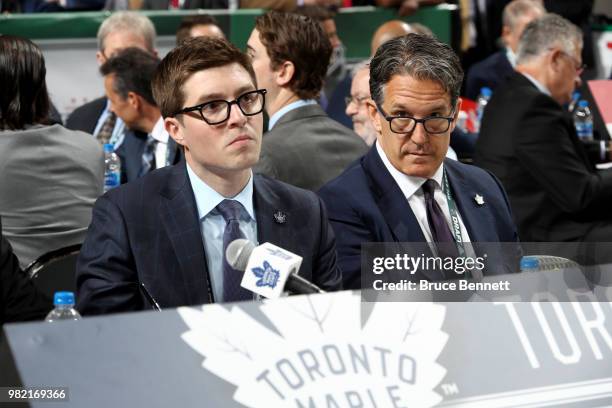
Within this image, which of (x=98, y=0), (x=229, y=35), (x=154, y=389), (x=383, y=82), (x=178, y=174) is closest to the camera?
(x=154, y=389)

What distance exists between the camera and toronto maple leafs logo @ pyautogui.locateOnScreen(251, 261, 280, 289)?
213 centimetres

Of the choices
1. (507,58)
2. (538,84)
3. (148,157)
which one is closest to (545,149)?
(538,84)

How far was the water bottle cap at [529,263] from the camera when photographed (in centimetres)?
240

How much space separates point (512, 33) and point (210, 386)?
7.67 meters

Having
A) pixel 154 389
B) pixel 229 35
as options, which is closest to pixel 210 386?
pixel 154 389

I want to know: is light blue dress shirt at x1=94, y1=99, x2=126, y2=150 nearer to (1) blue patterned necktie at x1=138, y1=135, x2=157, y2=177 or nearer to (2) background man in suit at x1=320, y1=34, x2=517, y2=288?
(1) blue patterned necktie at x1=138, y1=135, x2=157, y2=177

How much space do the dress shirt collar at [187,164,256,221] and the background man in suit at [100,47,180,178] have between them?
7.85 feet

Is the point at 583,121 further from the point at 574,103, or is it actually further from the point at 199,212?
the point at 199,212

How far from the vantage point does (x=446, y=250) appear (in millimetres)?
2428

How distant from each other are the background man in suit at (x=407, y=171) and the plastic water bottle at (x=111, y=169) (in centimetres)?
231

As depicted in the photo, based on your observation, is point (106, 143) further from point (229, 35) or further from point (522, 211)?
point (229, 35)

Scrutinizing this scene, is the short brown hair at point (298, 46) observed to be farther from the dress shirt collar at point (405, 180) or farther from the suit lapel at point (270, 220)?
the suit lapel at point (270, 220)

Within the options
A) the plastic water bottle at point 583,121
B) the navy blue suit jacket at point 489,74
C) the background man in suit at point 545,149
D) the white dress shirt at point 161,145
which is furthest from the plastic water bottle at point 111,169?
the navy blue suit jacket at point 489,74

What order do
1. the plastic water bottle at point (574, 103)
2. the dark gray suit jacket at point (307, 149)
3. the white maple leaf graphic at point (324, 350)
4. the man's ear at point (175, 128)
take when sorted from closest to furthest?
the white maple leaf graphic at point (324, 350) → the man's ear at point (175, 128) → the dark gray suit jacket at point (307, 149) → the plastic water bottle at point (574, 103)
